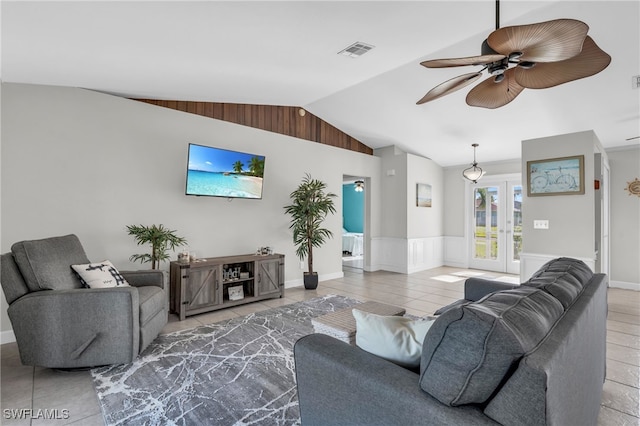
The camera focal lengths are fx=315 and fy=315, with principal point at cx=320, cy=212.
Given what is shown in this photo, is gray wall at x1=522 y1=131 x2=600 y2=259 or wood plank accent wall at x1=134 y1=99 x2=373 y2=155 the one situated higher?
wood plank accent wall at x1=134 y1=99 x2=373 y2=155

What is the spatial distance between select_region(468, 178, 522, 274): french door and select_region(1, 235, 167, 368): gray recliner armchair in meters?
7.05

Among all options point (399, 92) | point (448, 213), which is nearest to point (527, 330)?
point (399, 92)

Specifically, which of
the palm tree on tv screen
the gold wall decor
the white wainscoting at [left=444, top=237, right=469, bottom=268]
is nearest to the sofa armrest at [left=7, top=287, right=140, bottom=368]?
the palm tree on tv screen

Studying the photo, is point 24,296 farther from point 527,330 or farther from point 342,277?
point 342,277

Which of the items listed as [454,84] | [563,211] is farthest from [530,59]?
[563,211]

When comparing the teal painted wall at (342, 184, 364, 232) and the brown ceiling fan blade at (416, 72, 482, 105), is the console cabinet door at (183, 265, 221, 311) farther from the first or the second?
the teal painted wall at (342, 184, 364, 232)

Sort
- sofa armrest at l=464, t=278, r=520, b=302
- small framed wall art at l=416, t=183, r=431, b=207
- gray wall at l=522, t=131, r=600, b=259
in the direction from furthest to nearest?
small framed wall art at l=416, t=183, r=431, b=207 → gray wall at l=522, t=131, r=600, b=259 → sofa armrest at l=464, t=278, r=520, b=302

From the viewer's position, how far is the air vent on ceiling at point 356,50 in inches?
123

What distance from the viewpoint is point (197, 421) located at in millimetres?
1905

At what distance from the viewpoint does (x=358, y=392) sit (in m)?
1.17

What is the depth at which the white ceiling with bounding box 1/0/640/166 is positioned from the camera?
2.30 metres

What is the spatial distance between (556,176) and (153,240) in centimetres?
499

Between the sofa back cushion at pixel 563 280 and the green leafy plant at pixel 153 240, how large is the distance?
3575 millimetres

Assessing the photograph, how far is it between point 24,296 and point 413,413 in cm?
297
